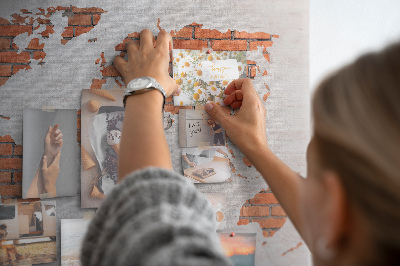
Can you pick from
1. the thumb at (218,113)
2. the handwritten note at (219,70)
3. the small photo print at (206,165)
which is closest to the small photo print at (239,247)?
the small photo print at (206,165)

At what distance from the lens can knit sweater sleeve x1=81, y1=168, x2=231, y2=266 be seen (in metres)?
0.46

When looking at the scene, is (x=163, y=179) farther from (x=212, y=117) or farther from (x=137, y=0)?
(x=137, y=0)

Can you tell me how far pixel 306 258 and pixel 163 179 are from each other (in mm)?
1235

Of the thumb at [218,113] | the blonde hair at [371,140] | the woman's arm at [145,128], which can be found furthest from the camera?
the thumb at [218,113]

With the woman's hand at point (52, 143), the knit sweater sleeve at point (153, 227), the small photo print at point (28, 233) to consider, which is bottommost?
the small photo print at point (28, 233)

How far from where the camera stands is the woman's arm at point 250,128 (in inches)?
52.1

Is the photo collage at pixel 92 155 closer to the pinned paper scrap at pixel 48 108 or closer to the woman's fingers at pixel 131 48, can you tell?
the pinned paper scrap at pixel 48 108

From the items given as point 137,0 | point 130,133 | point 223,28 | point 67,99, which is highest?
point 137,0

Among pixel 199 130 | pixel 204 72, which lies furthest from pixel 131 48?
pixel 199 130

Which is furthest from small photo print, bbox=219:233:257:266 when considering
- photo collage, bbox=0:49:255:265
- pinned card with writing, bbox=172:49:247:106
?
pinned card with writing, bbox=172:49:247:106

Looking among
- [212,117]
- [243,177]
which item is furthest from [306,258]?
[212,117]

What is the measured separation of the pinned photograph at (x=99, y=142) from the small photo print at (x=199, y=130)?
28 cm

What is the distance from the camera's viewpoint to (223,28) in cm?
149

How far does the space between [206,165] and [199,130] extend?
17 cm
